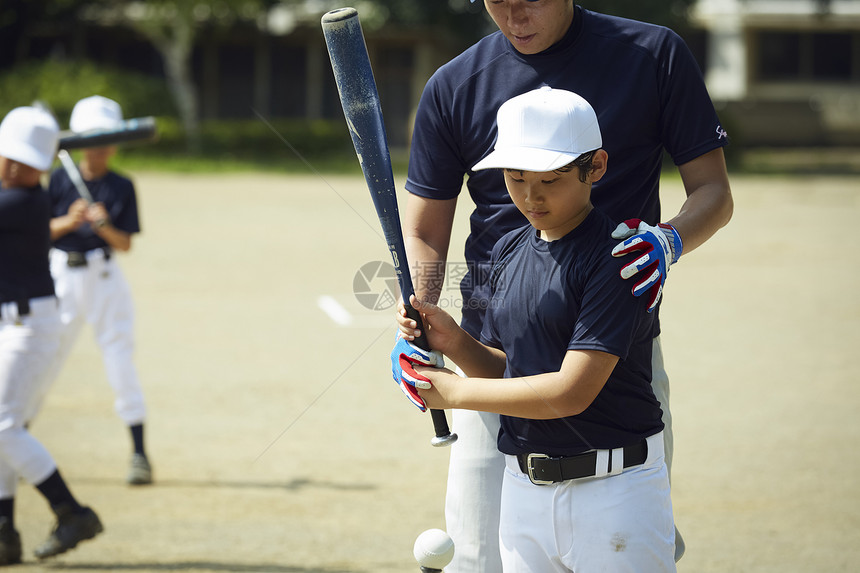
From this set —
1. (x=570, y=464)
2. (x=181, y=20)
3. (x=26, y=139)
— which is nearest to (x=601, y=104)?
(x=570, y=464)

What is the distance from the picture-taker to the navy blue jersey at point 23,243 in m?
4.95

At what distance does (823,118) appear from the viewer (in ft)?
116

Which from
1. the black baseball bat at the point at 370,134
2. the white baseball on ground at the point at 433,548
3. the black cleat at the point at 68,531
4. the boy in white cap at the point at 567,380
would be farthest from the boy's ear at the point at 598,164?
the black cleat at the point at 68,531

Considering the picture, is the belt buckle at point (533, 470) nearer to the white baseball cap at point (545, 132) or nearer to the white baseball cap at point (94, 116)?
the white baseball cap at point (545, 132)

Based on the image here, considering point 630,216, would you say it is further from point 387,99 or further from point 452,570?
point 387,99

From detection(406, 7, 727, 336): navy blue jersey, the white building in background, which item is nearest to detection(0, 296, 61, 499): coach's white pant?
detection(406, 7, 727, 336): navy blue jersey

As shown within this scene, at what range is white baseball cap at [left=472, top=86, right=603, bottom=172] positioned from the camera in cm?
257

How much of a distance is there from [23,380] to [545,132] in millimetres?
3411

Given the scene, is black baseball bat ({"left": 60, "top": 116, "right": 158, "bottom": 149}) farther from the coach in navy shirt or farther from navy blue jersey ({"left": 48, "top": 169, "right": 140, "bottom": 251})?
the coach in navy shirt

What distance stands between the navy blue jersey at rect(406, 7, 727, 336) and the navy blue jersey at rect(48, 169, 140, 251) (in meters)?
3.77

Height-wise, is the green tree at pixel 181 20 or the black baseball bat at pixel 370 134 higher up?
the black baseball bat at pixel 370 134

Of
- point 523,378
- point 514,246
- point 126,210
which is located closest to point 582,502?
point 523,378

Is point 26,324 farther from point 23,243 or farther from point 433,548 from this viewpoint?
point 433,548

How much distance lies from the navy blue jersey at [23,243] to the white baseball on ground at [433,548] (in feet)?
9.65
